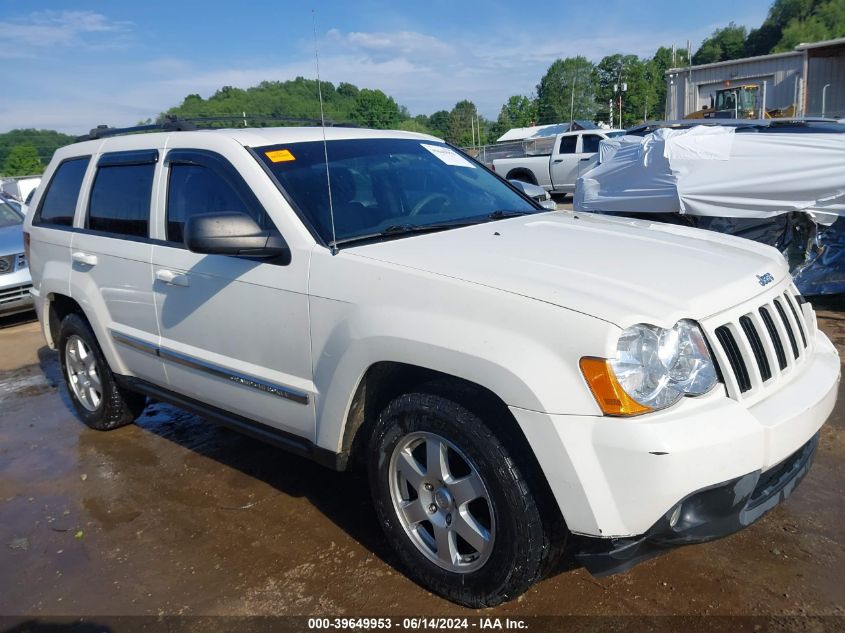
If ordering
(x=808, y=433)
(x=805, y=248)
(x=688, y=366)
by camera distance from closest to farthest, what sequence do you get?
(x=688, y=366), (x=808, y=433), (x=805, y=248)

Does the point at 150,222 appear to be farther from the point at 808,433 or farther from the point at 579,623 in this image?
the point at 808,433

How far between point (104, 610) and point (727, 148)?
19.7ft

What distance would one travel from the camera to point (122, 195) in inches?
163

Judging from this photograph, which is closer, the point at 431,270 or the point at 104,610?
the point at 431,270

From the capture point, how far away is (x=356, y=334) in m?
2.71

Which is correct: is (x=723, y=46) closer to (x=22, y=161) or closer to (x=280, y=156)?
(x=22, y=161)

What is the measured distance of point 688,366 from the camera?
228 cm

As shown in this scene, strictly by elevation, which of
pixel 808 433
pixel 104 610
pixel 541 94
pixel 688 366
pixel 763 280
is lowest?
pixel 104 610

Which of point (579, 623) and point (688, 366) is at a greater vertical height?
point (688, 366)

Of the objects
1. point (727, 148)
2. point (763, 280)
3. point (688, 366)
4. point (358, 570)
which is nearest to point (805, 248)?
point (727, 148)

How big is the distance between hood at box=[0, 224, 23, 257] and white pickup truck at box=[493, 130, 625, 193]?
10.6 metres

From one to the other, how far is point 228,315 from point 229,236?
53cm

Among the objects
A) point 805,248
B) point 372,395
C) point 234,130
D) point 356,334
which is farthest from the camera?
point 805,248

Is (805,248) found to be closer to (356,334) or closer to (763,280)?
(763,280)
